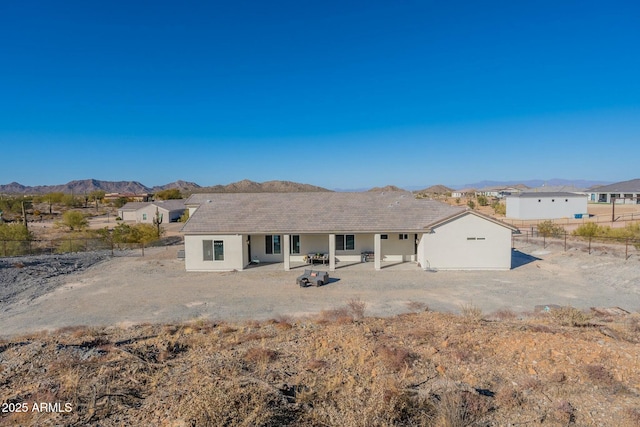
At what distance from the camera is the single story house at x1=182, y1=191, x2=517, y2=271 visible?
20.6 m

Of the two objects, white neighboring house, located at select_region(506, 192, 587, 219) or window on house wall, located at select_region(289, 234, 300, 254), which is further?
white neighboring house, located at select_region(506, 192, 587, 219)

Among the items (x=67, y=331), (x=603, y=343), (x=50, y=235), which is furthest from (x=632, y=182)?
(x=50, y=235)

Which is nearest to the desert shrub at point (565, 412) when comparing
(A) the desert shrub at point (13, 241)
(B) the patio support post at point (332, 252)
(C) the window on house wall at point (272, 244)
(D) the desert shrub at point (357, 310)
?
(D) the desert shrub at point (357, 310)

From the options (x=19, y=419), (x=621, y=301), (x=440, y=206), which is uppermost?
(x=440, y=206)

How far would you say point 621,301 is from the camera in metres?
14.7

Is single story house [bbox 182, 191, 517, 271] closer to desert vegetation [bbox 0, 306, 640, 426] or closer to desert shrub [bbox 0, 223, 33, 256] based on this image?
desert vegetation [bbox 0, 306, 640, 426]

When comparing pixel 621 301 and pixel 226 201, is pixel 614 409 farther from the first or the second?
pixel 226 201

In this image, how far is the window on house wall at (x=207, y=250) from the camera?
21.1 m

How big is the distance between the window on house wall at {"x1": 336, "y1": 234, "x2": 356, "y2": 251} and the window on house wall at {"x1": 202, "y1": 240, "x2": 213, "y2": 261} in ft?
26.5

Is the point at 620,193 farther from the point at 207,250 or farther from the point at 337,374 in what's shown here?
the point at 337,374

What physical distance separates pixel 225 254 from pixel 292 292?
6.43 metres

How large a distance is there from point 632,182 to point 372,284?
78743mm

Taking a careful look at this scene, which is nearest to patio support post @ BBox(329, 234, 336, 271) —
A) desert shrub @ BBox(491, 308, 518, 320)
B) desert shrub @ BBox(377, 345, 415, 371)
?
desert shrub @ BBox(491, 308, 518, 320)

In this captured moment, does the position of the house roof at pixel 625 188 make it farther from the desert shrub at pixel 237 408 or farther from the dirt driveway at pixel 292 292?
the desert shrub at pixel 237 408
